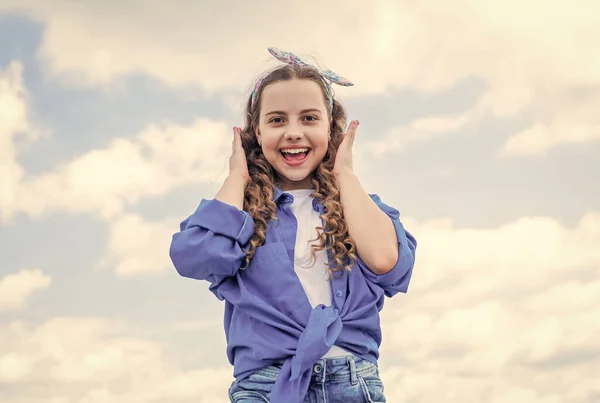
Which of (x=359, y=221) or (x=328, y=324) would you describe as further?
(x=359, y=221)

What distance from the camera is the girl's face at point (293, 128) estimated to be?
4781 mm

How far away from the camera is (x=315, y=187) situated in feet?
16.0

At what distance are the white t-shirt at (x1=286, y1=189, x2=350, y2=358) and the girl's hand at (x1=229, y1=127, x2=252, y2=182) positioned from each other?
1.32 ft

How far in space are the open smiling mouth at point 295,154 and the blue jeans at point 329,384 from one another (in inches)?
47.3

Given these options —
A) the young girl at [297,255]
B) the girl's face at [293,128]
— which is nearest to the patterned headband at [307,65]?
the young girl at [297,255]

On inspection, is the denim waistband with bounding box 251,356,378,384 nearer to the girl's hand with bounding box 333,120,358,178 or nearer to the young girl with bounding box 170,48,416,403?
the young girl with bounding box 170,48,416,403

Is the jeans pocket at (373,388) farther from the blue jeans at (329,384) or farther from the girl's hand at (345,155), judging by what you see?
the girl's hand at (345,155)

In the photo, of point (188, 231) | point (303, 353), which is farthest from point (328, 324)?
point (188, 231)

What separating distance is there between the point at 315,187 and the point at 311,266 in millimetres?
569

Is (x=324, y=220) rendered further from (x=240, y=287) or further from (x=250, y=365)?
(x=250, y=365)

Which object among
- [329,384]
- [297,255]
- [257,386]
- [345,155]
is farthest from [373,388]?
[345,155]

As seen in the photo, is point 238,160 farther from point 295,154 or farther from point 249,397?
point 249,397

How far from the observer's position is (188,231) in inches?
176

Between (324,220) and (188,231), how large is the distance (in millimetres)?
778
